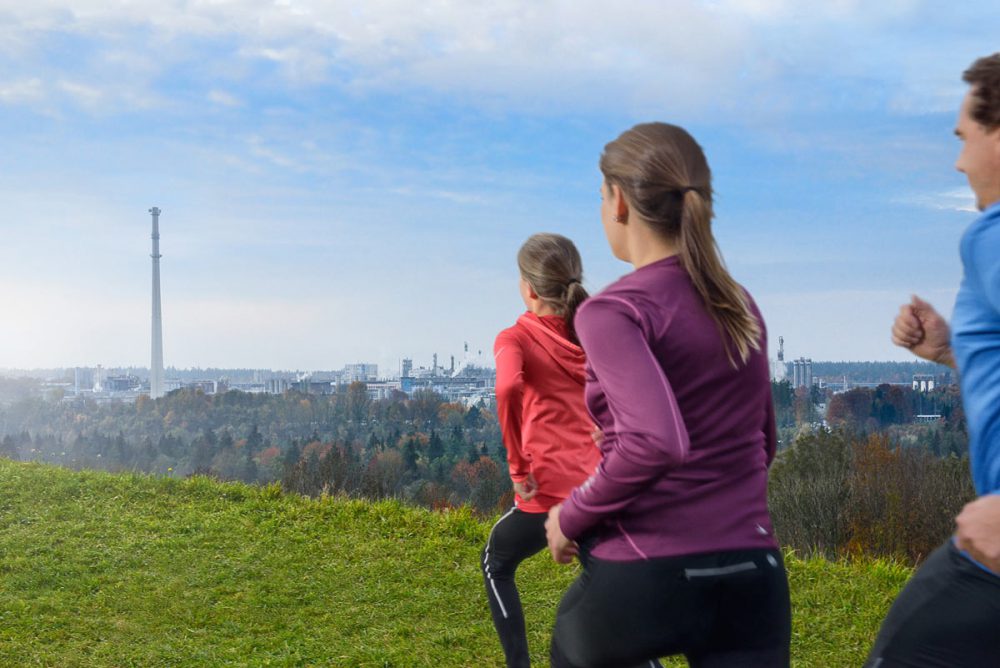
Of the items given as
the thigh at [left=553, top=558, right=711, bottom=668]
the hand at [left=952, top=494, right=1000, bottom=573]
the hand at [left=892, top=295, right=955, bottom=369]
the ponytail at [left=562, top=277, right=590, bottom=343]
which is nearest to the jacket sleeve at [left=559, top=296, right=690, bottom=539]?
the thigh at [left=553, top=558, right=711, bottom=668]

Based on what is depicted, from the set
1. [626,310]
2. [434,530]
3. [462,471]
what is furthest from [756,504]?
[462,471]

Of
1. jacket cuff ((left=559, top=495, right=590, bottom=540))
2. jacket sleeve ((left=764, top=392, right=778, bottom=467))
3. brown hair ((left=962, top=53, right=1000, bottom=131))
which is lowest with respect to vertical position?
jacket cuff ((left=559, top=495, right=590, bottom=540))

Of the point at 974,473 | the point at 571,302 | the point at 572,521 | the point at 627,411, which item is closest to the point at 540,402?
the point at 571,302

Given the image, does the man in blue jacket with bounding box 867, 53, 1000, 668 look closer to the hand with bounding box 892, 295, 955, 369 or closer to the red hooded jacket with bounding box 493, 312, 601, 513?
the hand with bounding box 892, 295, 955, 369

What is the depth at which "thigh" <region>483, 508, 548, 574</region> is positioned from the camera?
3.68 m

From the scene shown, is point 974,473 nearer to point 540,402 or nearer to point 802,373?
point 540,402

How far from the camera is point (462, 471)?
2045 inches

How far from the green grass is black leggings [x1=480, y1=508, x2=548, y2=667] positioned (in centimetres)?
157

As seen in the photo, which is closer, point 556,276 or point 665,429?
point 665,429

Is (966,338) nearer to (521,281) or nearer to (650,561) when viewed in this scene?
(650,561)

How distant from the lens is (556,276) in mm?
3723

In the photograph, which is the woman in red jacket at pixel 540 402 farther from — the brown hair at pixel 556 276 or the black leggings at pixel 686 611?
the black leggings at pixel 686 611

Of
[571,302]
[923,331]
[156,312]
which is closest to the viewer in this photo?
[923,331]

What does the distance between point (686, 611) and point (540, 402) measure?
6.01 feet
